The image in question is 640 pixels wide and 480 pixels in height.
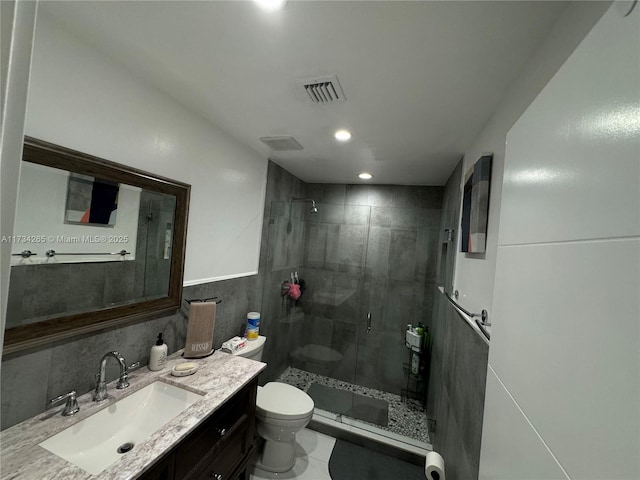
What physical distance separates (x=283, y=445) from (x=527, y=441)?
6.15 feet

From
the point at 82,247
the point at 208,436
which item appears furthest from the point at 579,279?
the point at 82,247

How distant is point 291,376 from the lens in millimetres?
2912

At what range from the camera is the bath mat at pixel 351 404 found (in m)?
2.43

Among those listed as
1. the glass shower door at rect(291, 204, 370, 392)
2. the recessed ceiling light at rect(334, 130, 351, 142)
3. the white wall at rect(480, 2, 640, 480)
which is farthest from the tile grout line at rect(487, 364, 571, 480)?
the glass shower door at rect(291, 204, 370, 392)

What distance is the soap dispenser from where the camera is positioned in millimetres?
1396

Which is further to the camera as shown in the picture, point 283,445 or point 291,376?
point 291,376

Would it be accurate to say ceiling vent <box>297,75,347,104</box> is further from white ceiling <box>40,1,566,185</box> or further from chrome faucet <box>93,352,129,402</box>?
chrome faucet <box>93,352,129,402</box>

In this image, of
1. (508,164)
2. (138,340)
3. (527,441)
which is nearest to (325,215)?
(138,340)

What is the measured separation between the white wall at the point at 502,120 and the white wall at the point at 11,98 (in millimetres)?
1078

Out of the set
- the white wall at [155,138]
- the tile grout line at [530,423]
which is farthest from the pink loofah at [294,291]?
the tile grout line at [530,423]

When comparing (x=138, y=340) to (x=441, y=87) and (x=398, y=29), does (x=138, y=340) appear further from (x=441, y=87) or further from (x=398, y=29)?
(x=441, y=87)

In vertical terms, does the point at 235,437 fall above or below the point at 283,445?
above

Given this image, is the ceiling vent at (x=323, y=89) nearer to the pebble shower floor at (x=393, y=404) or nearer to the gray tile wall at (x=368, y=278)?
the gray tile wall at (x=368, y=278)

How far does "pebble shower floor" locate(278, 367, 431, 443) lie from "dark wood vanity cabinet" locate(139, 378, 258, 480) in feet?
4.42
